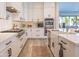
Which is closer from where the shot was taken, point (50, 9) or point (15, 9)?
point (15, 9)

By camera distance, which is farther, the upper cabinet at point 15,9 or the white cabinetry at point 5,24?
the white cabinetry at point 5,24

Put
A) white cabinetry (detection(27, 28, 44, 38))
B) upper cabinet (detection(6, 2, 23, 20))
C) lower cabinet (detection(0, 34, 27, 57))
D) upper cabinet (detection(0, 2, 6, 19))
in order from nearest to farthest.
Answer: lower cabinet (detection(0, 34, 27, 57)) → upper cabinet (detection(0, 2, 6, 19)) → upper cabinet (detection(6, 2, 23, 20)) → white cabinetry (detection(27, 28, 44, 38))

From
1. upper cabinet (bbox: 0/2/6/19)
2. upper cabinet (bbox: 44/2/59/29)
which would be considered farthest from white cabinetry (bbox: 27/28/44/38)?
Answer: upper cabinet (bbox: 0/2/6/19)

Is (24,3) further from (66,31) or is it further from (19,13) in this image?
(66,31)

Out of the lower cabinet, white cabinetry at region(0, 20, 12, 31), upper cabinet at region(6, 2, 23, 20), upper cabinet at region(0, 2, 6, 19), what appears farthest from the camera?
white cabinetry at region(0, 20, 12, 31)

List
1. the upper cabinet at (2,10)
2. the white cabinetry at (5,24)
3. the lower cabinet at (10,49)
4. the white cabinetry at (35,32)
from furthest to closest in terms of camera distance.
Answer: the white cabinetry at (35,32) < the white cabinetry at (5,24) < the upper cabinet at (2,10) < the lower cabinet at (10,49)

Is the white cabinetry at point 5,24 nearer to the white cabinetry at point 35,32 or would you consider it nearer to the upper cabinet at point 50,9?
the white cabinetry at point 35,32

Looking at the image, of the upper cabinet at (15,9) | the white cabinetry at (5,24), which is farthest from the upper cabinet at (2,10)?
the white cabinetry at (5,24)

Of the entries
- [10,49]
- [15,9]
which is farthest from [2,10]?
[10,49]

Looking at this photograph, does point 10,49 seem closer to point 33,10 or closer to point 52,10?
point 33,10

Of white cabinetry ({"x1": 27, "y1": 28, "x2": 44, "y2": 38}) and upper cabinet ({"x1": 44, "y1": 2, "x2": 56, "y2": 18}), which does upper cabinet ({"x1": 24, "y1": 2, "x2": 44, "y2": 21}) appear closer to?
upper cabinet ({"x1": 44, "y1": 2, "x2": 56, "y2": 18})

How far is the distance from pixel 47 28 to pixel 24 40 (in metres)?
0.67

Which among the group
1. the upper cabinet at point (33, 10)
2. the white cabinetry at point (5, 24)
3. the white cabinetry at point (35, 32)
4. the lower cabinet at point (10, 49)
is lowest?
the lower cabinet at point (10, 49)

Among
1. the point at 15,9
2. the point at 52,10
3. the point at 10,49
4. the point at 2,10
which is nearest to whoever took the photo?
the point at 10,49
